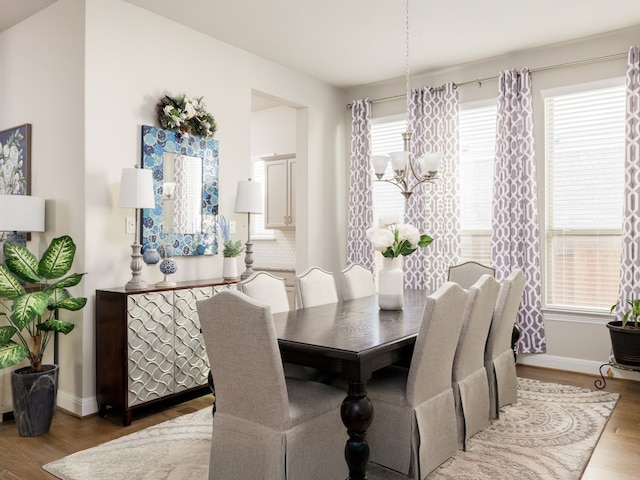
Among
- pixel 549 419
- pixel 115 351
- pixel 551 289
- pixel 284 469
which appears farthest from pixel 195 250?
pixel 551 289

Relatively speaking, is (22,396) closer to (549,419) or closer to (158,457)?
(158,457)

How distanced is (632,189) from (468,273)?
1.45 m

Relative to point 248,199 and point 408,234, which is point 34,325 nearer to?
point 248,199

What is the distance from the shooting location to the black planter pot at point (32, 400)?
298 centimetres

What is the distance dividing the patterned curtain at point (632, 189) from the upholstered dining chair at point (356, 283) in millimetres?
2056

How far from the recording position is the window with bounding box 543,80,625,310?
4.27 m

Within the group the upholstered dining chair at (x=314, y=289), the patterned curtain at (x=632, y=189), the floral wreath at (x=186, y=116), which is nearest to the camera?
the upholstered dining chair at (x=314, y=289)

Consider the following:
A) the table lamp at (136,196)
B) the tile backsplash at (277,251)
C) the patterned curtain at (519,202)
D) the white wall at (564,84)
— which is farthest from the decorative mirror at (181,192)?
the white wall at (564,84)

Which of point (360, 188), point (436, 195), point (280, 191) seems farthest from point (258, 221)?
point (436, 195)

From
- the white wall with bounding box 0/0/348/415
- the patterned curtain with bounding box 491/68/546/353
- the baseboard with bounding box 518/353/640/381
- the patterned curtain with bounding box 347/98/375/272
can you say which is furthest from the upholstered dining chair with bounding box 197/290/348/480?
the patterned curtain with bounding box 347/98/375/272

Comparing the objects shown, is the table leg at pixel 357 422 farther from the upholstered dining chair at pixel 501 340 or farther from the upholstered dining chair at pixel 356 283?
the upholstered dining chair at pixel 356 283

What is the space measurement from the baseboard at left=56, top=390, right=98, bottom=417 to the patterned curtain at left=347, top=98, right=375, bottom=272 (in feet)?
10.0

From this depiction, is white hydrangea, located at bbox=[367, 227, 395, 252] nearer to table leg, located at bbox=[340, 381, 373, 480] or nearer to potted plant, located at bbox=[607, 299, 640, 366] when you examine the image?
table leg, located at bbox=[340, 381, 373, 480]

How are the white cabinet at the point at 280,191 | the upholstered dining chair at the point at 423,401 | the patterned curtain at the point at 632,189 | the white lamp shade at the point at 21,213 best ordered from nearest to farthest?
the upholstered dining chair at the point at 423,401 → the white lamp shade at the point at 21,213 → the patterned curtain at the point at 632,189 → the white cabinet at the point at 280,191
